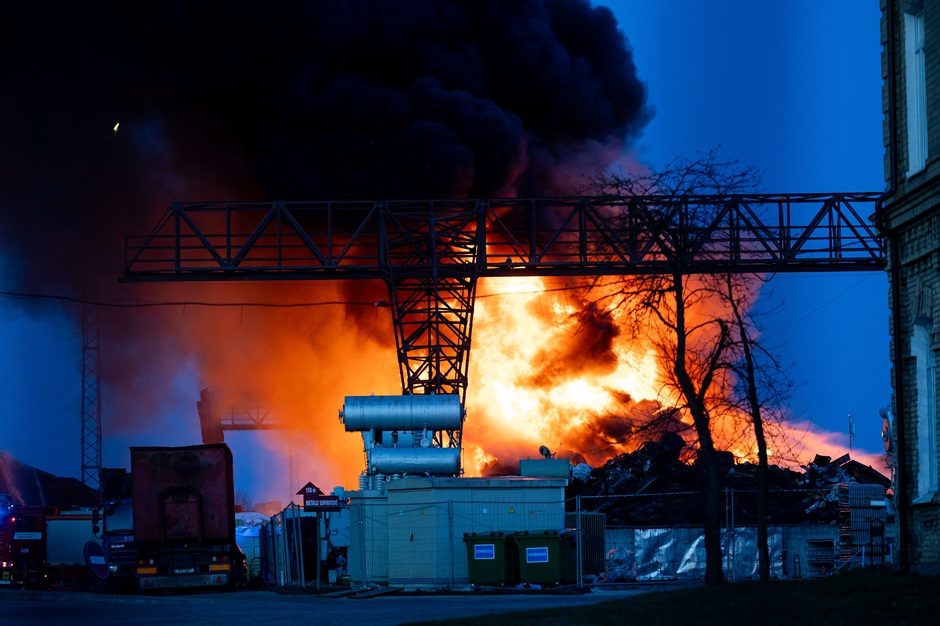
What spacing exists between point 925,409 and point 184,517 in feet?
66.7

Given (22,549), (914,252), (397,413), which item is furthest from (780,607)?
(22,549)

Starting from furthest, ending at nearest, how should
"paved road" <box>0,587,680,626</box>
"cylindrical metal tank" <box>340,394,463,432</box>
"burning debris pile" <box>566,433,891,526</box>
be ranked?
"burning debris pile" <box>566,433,891,526</box>
"cylindrical metal tank" <box>340,394,463,432</box>
"paved road" <box>0,587,680,626</box>

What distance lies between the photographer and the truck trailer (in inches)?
1393

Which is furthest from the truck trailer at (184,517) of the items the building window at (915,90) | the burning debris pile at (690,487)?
the building window at (915,90)

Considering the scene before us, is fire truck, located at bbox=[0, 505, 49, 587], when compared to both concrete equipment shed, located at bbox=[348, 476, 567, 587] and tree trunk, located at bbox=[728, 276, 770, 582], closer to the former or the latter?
concrete equipment shed, located at bbox=[348, 476, 567, 587]

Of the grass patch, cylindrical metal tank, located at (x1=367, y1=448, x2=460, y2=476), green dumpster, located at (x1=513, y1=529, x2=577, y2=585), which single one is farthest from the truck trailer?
the grass patch

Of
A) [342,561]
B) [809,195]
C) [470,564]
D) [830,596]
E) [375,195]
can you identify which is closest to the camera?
[830,596]

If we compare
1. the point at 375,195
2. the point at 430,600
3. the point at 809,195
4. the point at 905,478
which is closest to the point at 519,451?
the point at 375,195

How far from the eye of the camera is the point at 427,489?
32500 millimetres

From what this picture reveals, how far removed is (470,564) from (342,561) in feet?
15.3

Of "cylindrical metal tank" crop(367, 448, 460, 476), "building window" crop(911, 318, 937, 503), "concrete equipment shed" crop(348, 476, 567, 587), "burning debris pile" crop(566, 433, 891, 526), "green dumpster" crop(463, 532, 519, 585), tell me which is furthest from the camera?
"burning debris pile" crop(566, 433, 891, 526)

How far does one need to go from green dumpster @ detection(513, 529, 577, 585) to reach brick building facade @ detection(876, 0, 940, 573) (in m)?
11.2

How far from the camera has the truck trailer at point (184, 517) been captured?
Answer: 35375mm

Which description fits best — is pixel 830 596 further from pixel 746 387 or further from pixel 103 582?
pixel 103 582
